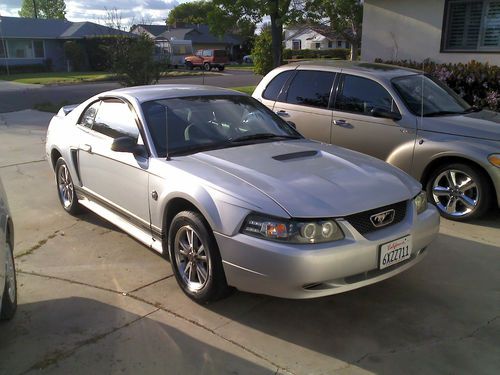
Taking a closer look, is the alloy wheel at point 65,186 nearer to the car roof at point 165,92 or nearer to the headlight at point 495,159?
the car roof at point 165,92

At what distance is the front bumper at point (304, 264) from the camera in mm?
3109

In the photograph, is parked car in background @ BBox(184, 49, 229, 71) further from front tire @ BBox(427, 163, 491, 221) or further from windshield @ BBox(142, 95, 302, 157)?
windshield @ BBox(142, 95, 302, 157)

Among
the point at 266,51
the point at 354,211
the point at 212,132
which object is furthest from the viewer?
the point at 266,51

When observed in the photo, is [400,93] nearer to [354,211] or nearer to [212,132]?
[212,132]

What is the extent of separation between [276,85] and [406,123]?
6.91 feet

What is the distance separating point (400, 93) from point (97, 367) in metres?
4.61

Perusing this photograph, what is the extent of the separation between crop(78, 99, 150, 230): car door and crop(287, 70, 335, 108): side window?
280 centimetres

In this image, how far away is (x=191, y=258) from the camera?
3746 mm

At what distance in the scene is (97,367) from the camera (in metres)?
3.03

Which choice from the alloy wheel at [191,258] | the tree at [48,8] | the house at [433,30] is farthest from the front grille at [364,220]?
the tree at [48,8]

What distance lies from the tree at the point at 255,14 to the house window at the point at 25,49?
123 ft

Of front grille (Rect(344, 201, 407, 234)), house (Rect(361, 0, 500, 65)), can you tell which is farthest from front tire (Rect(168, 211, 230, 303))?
house (Rect(361, 0, 500, 65))

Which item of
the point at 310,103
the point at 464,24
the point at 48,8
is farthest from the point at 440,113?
the point at 48,8

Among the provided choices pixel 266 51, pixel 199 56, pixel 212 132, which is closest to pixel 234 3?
pixel 266 51
